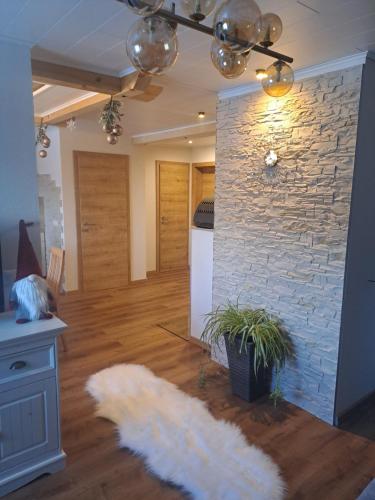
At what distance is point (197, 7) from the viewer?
116 centimetres

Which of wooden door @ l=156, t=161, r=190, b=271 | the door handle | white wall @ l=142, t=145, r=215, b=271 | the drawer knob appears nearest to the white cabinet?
the drawer knob

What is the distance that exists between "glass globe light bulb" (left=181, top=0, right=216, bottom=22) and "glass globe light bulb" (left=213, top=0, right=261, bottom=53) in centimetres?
11

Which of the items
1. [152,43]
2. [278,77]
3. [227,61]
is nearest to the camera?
[152,43]

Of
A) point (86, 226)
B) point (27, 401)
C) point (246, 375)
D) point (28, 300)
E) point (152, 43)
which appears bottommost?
point (246, 375)

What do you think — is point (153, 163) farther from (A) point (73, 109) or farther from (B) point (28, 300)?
(B) point (28, 300)

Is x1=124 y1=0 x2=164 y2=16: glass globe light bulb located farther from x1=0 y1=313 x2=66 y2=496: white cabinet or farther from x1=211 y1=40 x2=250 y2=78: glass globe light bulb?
x1=0 y1=313 x2=66 y2=496: white cabinet

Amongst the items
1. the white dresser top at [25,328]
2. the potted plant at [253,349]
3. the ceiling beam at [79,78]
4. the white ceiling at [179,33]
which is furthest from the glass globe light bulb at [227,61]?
the potted plant at [253,349]

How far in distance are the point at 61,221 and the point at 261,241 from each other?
338 cm

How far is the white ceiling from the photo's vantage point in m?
1.67

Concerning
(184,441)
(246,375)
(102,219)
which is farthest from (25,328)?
(102,219)

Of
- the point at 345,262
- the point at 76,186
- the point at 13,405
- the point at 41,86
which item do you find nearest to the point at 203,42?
the point at 345,262

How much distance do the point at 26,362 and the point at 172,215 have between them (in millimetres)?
5312

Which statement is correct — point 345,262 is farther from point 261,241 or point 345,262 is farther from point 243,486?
point 243,486

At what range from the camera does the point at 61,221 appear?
205 inches
